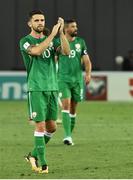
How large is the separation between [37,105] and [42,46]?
84cm

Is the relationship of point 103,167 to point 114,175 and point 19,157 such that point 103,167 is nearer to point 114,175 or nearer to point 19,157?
point 114,175

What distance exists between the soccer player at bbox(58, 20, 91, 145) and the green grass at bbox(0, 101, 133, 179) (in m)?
0.51

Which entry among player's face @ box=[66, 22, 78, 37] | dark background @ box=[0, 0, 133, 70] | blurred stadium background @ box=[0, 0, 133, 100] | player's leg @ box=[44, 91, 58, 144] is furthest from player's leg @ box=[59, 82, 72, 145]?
dark background @ box=[0, 0, 133, 70]

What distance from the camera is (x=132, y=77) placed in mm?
28484

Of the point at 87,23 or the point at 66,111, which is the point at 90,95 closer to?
the point at 87,23

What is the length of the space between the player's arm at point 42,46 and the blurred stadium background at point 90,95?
5.17 ft

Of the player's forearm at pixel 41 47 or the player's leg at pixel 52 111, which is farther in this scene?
the player's leg at pixel 52 111

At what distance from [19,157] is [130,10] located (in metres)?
21.4

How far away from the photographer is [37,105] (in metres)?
11.5

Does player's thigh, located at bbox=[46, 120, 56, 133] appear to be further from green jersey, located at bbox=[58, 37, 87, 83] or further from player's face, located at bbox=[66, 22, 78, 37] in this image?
green jersey, located at bbox=[58, 37, 87, 83]

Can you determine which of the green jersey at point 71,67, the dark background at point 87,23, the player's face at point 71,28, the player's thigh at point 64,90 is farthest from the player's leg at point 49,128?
the dark background at point 87,23

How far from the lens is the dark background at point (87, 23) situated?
34.0 meters

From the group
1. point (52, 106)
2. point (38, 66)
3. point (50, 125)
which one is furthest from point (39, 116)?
point (38, 66)

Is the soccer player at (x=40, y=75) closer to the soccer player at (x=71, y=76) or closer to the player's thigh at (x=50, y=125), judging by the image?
the player's thigh at (x=50, y=125)
